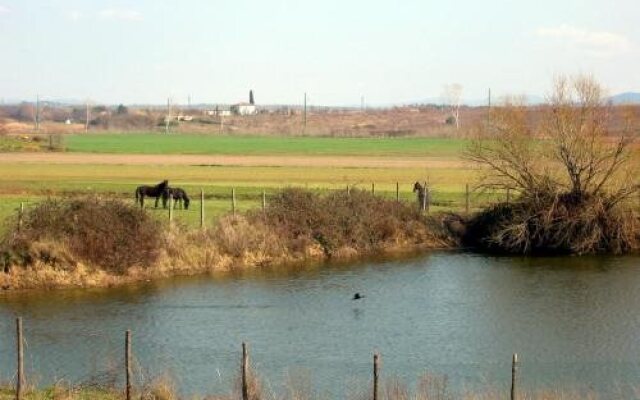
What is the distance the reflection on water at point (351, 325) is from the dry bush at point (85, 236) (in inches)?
65.7

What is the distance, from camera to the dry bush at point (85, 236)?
111 ft

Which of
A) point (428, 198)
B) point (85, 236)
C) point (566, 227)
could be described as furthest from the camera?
point (428, 198)

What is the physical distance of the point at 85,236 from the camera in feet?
113

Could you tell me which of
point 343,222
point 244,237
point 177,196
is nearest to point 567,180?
point 343,222

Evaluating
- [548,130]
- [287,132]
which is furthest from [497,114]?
[287,132]

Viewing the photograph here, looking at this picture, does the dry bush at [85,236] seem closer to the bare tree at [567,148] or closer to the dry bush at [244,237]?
the dry bush at [244,237]

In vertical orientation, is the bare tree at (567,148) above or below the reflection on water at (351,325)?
above

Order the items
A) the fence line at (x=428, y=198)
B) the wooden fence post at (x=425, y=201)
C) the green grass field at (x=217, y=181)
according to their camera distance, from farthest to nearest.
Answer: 1. the green grass field at (x=217, y=181)
2. the wooden fence post at (x=425, y=201)
3. the fence line at (x=428, y=198)

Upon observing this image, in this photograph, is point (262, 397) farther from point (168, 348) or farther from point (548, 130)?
point (548, 130)

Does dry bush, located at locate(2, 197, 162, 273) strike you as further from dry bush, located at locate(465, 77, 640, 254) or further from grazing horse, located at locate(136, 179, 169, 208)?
dry bush, located at locate(465, 77, 640, 254)

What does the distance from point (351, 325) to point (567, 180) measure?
2028 centimetres

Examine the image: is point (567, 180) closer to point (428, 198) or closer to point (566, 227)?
point (566, 227)

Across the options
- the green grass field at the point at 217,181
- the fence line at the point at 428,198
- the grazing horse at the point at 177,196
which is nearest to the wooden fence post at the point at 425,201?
the fence line at the point at 428,198

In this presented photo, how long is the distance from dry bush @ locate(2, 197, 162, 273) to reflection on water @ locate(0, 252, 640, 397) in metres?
1.67
